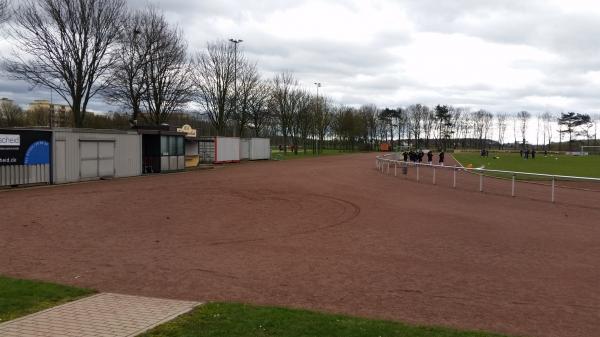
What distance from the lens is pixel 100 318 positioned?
18.2ft

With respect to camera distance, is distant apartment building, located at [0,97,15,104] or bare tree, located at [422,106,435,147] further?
bare tree, located at [422,106,435,147]

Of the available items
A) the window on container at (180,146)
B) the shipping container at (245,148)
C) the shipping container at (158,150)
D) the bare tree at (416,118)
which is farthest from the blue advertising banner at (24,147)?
the bare tree at (416,118)

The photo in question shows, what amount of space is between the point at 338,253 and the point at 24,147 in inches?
679

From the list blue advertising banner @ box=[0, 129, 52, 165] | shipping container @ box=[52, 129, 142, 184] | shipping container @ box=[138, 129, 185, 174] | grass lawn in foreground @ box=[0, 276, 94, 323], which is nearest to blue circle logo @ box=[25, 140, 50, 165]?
blue advertising banner @ box=[0, 129, 52, 165]

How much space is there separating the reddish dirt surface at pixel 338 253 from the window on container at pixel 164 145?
14071mm

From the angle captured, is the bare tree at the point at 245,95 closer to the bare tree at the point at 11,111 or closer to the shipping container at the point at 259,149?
the shipping container at the point at 259,149

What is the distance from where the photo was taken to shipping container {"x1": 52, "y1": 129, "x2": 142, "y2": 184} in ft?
76.9

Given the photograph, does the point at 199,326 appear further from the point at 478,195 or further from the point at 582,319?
the point at 478,195

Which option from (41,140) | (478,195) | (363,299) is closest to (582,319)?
(363,299)

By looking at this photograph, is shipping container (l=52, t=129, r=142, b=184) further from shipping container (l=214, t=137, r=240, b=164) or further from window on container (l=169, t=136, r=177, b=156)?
shipping container (l=214, t=137, r=240, b=164)

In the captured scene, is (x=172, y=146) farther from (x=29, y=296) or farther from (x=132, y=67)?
(x=29, y=296)

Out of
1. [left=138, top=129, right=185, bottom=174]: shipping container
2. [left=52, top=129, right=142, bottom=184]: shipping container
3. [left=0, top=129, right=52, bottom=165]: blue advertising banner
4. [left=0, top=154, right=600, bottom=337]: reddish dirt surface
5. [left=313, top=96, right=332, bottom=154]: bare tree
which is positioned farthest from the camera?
[left=313, top=96, right=332, bottom=154]: bare tree

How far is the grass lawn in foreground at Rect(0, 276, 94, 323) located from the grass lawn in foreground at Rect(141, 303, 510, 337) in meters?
1.86

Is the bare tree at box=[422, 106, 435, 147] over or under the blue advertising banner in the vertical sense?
over
